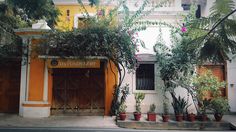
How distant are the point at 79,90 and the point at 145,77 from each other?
3554 mm

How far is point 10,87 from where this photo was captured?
1332 centimetres

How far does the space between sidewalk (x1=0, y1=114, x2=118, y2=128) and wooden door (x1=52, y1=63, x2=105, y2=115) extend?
2.47 feet

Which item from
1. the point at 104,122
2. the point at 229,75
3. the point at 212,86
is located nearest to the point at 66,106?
the point at 104,122

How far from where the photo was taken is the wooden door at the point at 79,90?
1302 cm

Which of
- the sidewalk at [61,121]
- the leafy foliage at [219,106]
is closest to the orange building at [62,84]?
the sidewalk at [61,121]

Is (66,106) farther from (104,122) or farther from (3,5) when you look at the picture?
(3,5)

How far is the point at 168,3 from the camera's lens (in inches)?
571

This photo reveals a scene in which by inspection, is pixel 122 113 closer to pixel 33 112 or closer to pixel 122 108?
pixel 122 108

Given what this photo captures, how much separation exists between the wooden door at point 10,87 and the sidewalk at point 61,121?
2.54 feet

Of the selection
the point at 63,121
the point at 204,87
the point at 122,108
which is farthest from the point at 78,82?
the point at 204,87

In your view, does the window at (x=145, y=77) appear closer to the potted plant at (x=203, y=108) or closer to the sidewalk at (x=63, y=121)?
the sidewalk at (x=63, y=121)

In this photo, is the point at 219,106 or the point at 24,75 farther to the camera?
the point at 24,75

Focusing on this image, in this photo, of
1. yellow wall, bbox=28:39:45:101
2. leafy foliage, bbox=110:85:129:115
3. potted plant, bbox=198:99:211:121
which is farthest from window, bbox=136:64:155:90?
yellow wall, bbox=28:39:45:101

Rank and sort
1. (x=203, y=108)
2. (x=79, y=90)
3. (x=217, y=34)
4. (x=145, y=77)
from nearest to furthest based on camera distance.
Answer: (x=217, y=34), (x=203, y=108), (x=79, y=90), (x=145, y=77)
